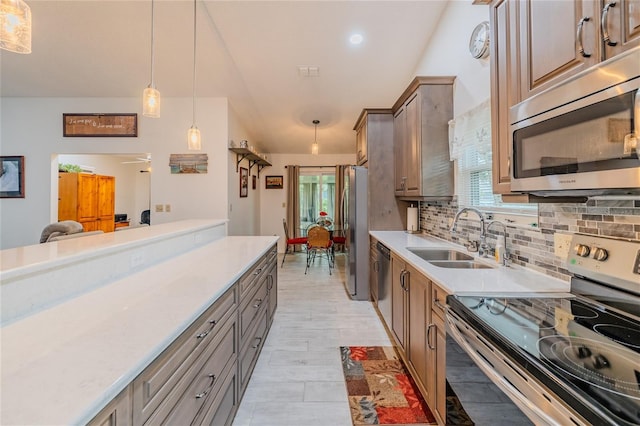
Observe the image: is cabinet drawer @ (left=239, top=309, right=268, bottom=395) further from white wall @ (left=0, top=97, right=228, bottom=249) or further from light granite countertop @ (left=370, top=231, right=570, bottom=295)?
white wall @ (left=0, top=97, right=228, bottom=249)

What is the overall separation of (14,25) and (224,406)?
1948mm

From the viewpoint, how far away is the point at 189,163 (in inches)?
157

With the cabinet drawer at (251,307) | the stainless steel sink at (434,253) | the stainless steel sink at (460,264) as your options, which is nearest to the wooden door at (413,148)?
the stainless steel sink at (434,253)

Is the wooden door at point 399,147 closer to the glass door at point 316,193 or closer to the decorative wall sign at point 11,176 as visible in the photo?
the glass door at point 316,193

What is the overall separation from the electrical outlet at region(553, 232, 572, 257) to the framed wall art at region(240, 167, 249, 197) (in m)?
4.42

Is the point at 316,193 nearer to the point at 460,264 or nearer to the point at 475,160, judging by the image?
the point at 475,160

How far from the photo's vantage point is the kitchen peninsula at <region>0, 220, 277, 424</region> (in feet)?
1.96

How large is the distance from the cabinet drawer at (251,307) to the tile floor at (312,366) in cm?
43

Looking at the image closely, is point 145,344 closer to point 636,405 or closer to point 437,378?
point 636,405

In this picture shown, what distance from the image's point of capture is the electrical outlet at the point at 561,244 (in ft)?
4.11

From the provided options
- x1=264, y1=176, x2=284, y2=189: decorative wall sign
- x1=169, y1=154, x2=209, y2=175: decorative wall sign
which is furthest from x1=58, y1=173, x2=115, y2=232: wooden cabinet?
x1=264, y1=176, x2=284, y2=189: decorative wall sign

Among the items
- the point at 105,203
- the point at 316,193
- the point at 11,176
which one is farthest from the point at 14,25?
the point at 105,203

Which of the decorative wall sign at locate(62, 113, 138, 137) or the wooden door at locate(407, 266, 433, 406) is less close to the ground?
the decorative wall sign at locate(62, 113, 138, 137)

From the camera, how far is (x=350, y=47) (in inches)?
123
